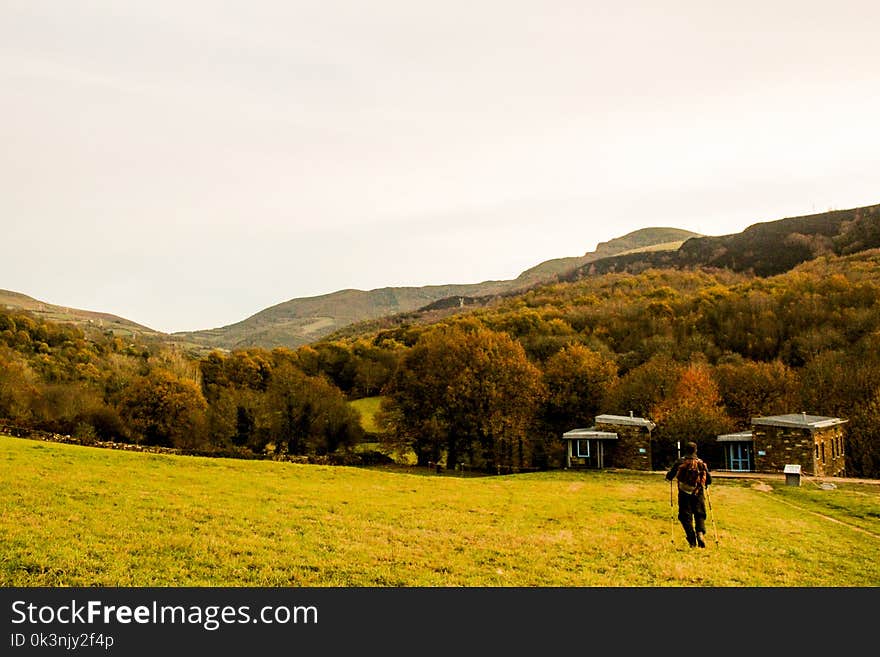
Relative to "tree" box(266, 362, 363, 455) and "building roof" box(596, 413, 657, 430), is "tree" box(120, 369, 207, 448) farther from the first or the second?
"building roof" box(596, 413, 657, 430)

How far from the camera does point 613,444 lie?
46.2 m

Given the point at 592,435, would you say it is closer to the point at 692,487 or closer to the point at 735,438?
the point at 735,438

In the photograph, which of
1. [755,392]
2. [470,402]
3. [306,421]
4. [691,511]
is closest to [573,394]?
[470,402]

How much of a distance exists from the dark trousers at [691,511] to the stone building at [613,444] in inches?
1155

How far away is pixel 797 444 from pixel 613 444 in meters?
12.0

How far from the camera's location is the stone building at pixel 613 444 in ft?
147

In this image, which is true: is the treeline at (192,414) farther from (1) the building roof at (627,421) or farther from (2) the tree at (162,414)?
(1) the building roof at (627,421)

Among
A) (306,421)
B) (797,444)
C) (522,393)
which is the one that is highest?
(522,393)

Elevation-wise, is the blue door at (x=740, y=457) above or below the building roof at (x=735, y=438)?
below

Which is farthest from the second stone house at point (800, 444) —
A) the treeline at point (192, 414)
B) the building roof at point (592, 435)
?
the treeline at point (192, 414)

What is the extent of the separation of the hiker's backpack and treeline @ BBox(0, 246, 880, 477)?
33.7 meters

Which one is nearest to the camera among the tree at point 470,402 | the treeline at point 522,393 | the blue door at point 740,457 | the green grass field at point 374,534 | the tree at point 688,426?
the green grass field at point 374,534

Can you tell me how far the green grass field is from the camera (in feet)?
40.0
